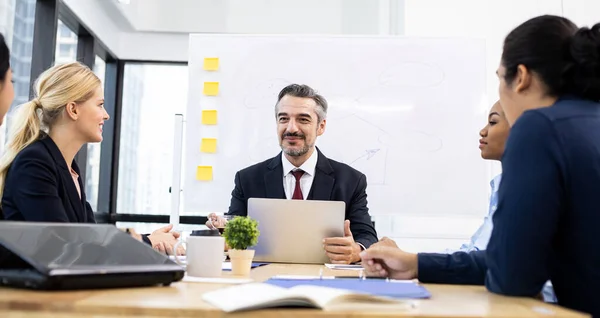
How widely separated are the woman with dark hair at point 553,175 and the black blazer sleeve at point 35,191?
130 cm

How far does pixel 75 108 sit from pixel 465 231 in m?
2.54

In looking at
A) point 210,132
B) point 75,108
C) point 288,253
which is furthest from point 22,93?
point 288,253

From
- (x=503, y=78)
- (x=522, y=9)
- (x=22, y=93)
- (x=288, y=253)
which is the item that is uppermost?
(x=522, y=9)

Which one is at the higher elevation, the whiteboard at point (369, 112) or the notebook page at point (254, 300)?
the whiteboard at point (369, 112)

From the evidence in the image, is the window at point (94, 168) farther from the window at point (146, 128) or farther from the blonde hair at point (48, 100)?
the blonde hair at point (48, 100)

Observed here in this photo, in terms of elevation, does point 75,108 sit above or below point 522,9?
below

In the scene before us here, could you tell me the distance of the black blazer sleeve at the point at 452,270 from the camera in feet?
4.07

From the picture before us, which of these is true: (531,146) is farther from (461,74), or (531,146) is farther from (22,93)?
(22,93)

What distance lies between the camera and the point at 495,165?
3.65 metres

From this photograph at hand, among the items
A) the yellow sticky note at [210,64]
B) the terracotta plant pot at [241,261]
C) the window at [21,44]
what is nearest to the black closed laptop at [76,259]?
the terracotta plant pot at [241,261]

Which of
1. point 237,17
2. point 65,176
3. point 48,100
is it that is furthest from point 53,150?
point 237,17

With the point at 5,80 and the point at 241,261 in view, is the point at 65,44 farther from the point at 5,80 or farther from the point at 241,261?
the point at 241,261

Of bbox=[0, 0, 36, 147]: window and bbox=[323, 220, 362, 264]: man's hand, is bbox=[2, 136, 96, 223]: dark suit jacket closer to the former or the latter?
bbox=[323, 220, 362, 264]: man's hand

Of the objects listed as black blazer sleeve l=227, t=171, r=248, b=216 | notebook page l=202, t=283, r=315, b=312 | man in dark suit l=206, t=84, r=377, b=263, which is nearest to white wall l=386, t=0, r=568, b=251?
man in dark suit l=206, t=84, r=377, b=263
